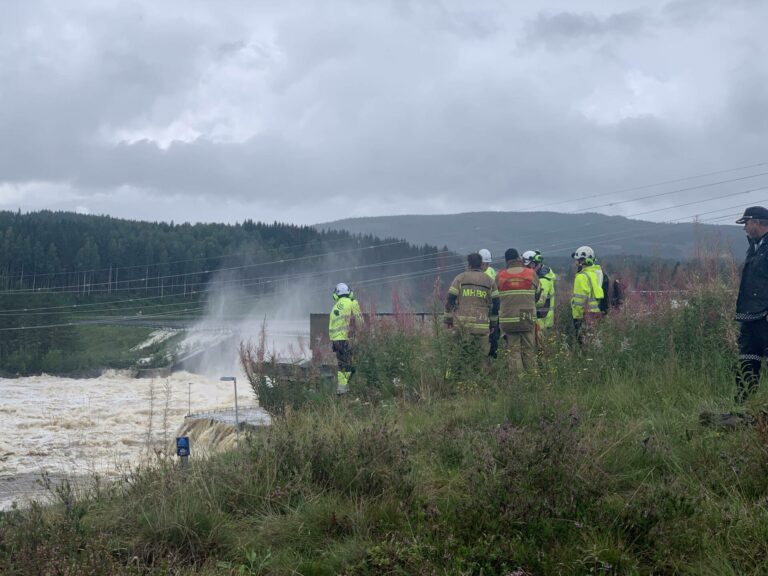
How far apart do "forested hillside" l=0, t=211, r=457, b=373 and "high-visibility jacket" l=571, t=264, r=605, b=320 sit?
47568 millimetres

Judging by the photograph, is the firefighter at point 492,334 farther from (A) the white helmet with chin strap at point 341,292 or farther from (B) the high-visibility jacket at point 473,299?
(A) the white helmet with chin strap at point 341,292

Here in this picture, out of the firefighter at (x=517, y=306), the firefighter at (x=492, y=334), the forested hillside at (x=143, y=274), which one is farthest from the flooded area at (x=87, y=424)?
the forested hillside at (x=143, y=274)

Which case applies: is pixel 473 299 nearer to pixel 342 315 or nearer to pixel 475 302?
pixel 475 302

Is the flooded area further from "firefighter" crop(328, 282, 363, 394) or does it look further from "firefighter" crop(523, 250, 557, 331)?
"firefighter" crop(523, 250, 557, 331)

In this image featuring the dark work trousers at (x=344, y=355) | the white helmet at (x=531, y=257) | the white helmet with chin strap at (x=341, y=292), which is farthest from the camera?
the white helmet with chin strap at (x=341, y=292)

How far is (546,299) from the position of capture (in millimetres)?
13211

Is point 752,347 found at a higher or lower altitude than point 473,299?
lower

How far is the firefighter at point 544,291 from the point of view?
12984mm

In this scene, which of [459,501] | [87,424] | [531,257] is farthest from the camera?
[87,424]

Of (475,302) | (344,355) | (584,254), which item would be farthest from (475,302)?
(344,355)

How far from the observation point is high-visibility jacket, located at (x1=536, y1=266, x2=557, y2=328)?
13.0m

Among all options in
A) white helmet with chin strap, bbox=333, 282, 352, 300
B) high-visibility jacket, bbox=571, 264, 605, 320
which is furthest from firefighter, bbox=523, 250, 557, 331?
white helmet with chin strap, bbox=333, 282, 352, 300

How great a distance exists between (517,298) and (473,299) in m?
0.67

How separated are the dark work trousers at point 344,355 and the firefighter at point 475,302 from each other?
1.55 meters
